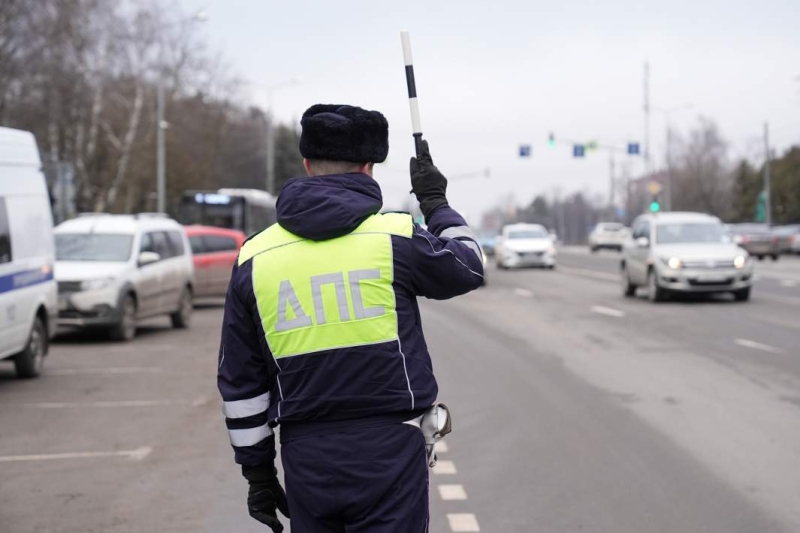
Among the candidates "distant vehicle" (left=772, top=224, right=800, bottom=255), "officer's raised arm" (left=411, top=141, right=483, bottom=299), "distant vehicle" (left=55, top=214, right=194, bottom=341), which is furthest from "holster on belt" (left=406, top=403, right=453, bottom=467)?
"distant vehicle" (left=772, top=224, right=800, bottom=255)

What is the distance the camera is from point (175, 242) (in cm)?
2048

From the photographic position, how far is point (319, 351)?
3.33m

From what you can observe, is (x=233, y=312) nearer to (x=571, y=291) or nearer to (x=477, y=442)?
(x=477, y=442)

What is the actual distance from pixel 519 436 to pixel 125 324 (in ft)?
32.6

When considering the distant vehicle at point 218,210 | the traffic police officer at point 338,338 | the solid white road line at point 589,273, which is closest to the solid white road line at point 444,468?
the traffic police officer at point 338,338

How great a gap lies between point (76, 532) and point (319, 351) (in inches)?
142

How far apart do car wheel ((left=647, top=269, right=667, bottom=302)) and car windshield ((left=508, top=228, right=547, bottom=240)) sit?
18426mm

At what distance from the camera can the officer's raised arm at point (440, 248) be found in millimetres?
3434

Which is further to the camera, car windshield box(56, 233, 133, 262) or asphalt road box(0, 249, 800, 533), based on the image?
car windshield box(56, 233, 133, 262)

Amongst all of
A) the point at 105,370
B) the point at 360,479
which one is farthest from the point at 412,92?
the point at 105,370

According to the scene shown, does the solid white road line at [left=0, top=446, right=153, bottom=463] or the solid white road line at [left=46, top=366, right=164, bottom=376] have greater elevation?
the solid white road line at [left=0, top=446, right=153, bottom=463]

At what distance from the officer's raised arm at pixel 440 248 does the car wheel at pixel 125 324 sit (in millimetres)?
14267

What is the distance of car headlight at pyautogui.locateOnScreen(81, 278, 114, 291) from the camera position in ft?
56.5

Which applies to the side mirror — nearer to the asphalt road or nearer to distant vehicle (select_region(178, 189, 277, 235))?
the asphalt road
